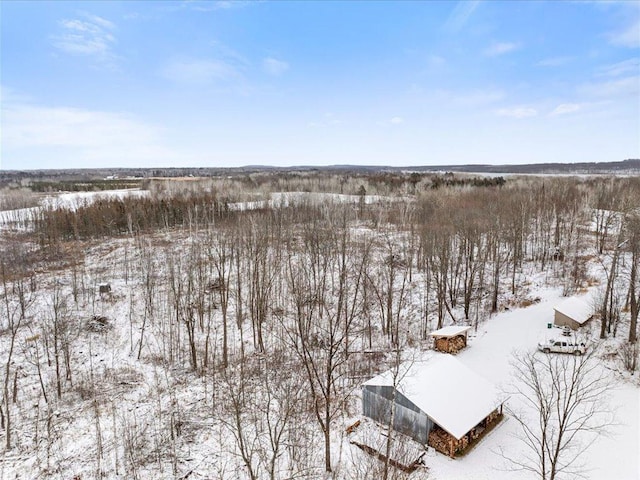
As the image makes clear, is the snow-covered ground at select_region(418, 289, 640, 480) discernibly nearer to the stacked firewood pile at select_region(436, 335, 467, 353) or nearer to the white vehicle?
the stacked firewood pile at select_region(436, 335, 467, 353)

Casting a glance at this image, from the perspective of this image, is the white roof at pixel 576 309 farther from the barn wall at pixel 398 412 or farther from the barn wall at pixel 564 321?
the barn wall at pixel 398 412

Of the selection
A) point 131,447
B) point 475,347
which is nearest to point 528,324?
point 475,347

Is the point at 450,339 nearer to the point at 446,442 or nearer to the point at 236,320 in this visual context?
the point at 446,442

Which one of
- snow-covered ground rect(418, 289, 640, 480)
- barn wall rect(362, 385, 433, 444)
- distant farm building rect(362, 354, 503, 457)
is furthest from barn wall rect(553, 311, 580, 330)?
barn wall rect(362, 385, 433, 444)

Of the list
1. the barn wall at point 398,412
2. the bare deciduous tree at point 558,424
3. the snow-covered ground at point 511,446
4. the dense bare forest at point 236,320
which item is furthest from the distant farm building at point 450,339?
the barn wall at point 398,412

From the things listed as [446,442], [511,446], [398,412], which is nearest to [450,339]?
[511,446]

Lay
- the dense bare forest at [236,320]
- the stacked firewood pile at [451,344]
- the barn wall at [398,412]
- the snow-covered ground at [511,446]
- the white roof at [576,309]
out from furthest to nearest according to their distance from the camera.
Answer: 1. the white roof at [576,309]
2. the stacked firewood pile at [451,344]
3. the barn wall at [398,412]
4. the dense bare forest at [236,320]
5. the snow-covered ground at [511,446]
